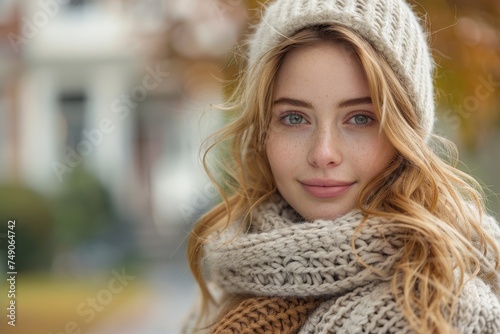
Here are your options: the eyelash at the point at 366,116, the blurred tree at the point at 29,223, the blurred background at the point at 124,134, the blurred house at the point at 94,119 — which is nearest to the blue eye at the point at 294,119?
the eyelash at the point at 366,116

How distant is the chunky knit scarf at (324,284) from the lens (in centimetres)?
164

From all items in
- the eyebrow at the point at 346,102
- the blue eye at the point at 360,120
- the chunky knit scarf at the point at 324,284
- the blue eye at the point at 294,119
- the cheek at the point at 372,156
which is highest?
the eyebrow at the point at 346,102

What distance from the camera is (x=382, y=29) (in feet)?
5.97

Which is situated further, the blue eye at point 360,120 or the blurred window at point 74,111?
the blurred window at point 74,111

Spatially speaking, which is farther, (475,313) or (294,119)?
(294,119)

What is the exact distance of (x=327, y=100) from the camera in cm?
179

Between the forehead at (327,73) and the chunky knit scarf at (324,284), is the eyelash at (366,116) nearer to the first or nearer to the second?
the forehead at (327,73)

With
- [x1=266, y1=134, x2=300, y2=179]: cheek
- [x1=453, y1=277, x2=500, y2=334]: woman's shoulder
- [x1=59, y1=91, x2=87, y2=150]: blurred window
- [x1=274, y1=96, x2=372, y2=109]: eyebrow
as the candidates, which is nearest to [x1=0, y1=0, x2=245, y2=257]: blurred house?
[x1=59, y1=91, x2=87, y2=150]: blurred window

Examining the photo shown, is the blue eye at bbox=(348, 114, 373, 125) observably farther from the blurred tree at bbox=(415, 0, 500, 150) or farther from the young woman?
the blurred tree at bbox=(415, 0, 500, 150)

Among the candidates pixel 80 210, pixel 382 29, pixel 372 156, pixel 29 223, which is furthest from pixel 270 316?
pixel 80 210

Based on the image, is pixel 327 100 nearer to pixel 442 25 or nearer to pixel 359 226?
pixel 359 226

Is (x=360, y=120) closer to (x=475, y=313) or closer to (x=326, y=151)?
(x=326, y=151)

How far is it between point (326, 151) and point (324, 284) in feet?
1.04

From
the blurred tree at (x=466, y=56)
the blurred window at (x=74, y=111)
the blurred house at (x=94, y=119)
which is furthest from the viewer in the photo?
the blurred window at (x=74, y=111)
